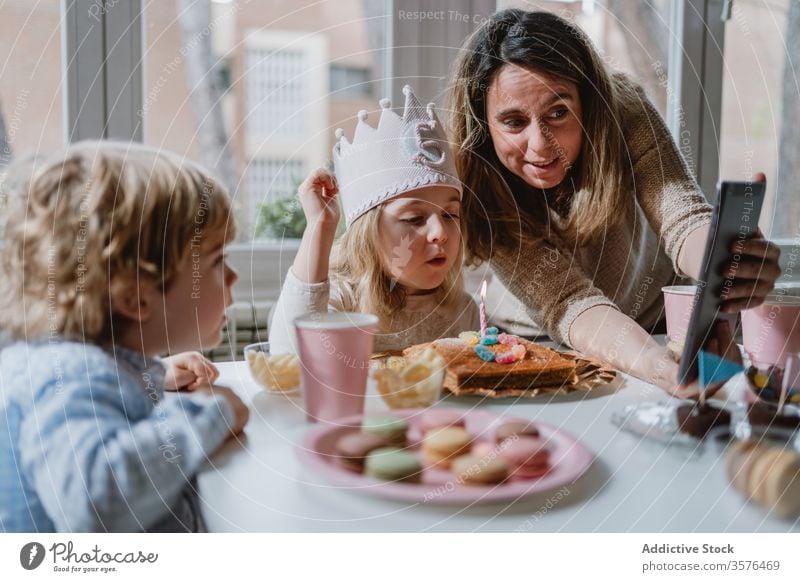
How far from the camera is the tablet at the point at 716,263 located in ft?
1.60

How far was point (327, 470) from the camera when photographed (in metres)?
0.43

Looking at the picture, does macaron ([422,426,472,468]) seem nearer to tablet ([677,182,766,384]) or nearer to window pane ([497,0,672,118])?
tablet ([677,182,766,384])

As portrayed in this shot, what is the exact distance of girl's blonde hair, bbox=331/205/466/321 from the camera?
0.50 m

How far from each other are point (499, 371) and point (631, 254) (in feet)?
0.61

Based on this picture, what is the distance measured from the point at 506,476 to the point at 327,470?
112 millimetres

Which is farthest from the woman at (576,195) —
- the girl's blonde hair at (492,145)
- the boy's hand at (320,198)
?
the boy's hand at (320,198)

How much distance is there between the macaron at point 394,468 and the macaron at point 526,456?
6cm

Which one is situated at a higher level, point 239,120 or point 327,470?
point 239,120

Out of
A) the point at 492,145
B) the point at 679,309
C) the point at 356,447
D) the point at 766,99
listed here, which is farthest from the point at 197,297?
the point at 766,99

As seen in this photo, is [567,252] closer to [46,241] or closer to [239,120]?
[239,120]

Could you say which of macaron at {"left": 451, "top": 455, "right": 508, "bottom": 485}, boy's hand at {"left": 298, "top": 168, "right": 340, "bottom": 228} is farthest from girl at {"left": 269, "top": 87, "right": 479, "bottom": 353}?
macaron at {"left": 451, "top": 455, "right": 508, "bottom": 485}

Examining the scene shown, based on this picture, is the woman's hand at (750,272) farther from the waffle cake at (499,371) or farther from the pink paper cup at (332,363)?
the pink paper cup at (332,363)

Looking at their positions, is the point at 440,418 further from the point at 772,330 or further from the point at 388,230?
the point at 772,330
